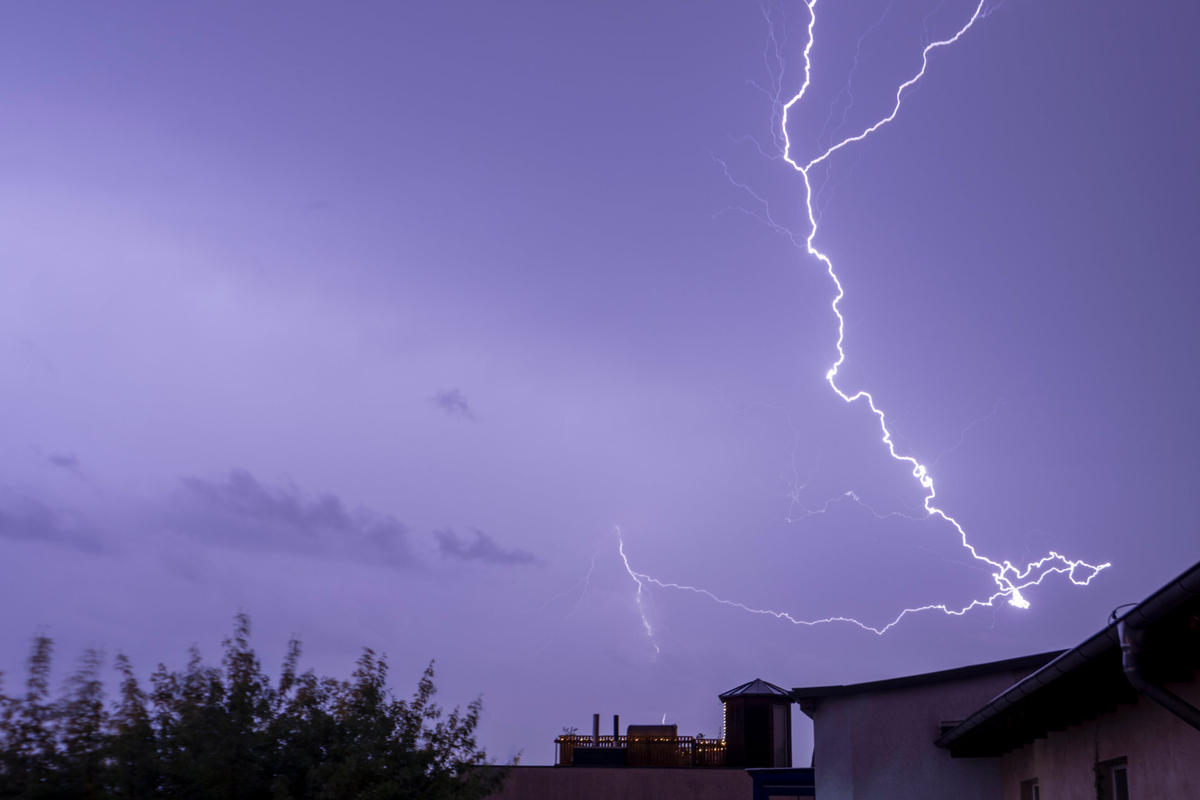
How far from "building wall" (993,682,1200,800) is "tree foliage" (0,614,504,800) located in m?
5.09

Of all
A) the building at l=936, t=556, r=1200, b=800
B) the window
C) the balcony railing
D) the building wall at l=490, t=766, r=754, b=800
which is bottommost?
the building wall at l=490, t=766, r=754, b=800

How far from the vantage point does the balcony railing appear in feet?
76.7

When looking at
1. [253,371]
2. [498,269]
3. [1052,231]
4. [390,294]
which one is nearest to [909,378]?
[1052,231]

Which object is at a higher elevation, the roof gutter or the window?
the roof gutter

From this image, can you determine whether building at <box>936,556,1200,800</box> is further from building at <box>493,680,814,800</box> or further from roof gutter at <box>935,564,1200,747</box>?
building at <box>493,680,814,800</box>

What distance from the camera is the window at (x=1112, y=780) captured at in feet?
20.7

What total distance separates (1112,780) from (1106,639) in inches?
85.4

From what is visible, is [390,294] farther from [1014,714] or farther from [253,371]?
[1014,714]

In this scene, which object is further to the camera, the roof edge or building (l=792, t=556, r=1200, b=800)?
the roof edge

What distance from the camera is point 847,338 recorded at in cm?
2119

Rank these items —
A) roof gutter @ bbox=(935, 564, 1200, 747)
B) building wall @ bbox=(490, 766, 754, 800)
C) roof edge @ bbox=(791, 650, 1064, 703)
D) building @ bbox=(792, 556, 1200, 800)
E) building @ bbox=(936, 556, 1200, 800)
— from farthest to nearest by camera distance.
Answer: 1. building wall @ bbox=(490, 766, 754, 800)
2. roof edge @ bbox=(791, 650, 1064, 703)
3. building @ bbox=(792, 556, 1200, 800)
4. building @ bbox=(936, 556, 1200, 800)
5. roof gutter @ bbox=(935, 564, 1200, 747)

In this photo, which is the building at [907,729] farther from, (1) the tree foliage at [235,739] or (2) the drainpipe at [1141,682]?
(2) the drainpipe at [1141,682]

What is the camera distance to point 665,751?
77.0ft

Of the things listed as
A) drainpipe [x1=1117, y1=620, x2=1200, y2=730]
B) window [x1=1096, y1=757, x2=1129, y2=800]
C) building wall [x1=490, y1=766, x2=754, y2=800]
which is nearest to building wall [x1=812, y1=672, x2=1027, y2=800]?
window [x1=1096, y1=757, x2=1129, y2=800]
